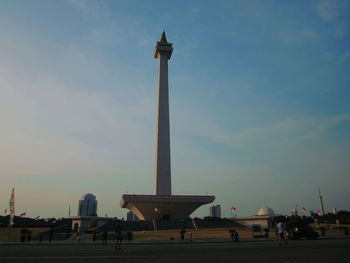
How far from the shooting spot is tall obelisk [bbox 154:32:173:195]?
55.8 meters

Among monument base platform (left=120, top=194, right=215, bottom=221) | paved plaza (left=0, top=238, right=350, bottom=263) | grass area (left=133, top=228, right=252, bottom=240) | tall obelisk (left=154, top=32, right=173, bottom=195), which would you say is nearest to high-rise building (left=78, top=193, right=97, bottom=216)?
monument base platform (left=120, top=194, right=215, bottom=221)

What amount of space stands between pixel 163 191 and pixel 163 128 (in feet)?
41.1

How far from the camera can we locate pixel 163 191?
55625 millimetres

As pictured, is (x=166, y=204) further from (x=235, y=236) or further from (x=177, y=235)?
(x=235, y=236)

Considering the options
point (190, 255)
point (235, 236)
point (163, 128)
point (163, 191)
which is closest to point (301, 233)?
point (235, 236)

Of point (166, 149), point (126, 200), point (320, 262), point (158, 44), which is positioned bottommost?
point (320, 262)

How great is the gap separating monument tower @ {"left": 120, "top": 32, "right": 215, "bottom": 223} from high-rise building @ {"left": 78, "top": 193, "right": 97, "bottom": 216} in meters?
55.8

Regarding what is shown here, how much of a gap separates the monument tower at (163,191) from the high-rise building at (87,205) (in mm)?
55770

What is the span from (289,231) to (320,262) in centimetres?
1546

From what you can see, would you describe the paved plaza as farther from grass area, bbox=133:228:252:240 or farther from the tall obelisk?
the tall obelisk

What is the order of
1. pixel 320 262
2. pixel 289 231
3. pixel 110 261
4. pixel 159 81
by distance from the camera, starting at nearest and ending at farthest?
pixel 320 262
pixel 110 261
pixel 289 231
pixel 159 81

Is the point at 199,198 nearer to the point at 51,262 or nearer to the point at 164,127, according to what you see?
the point at 164,127

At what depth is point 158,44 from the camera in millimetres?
64562

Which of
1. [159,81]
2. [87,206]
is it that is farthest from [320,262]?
[87,206]
